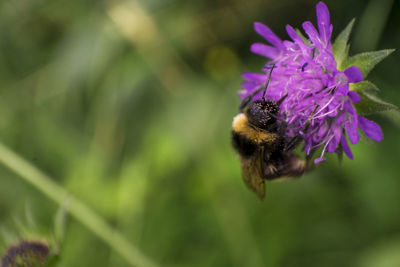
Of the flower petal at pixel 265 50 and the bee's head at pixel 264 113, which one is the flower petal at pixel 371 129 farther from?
the flower petal at pixel 265 50

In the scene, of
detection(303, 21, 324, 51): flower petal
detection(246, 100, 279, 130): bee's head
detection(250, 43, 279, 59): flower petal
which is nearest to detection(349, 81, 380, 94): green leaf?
detection(303, 21, 324, 51): flower petal

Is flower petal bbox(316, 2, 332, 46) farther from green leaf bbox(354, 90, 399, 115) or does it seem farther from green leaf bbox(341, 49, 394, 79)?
green leaf bbox(354, 90, 399, 115)

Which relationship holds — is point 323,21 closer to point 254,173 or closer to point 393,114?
point 393,114

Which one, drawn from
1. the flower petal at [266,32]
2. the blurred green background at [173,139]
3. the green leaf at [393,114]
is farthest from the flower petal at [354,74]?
the blurred green background at [173,139]

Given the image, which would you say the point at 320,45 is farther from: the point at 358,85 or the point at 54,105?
the point at 54,105

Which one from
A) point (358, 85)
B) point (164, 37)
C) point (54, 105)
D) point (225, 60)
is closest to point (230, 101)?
point (225, 60)

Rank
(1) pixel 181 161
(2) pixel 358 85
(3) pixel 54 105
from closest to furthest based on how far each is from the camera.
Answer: (2) pixel 358 85
(1) pixel 181 161
(3) pixel 54 105

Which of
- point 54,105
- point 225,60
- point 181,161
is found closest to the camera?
point 181,161

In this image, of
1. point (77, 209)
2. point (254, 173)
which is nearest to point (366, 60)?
point (254, 173)
